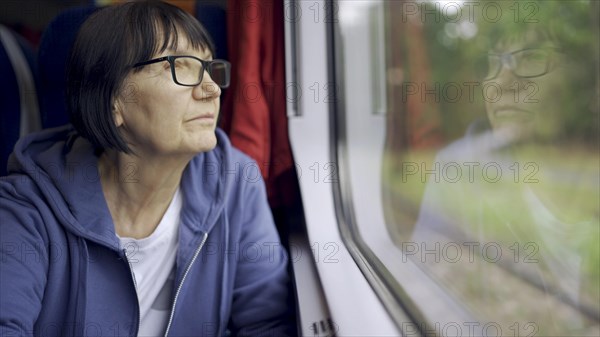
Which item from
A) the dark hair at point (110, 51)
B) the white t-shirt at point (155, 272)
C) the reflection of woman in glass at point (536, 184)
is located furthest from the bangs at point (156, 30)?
the reflection of woman in glass at point (536, 184)

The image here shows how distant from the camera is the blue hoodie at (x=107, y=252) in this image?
977mm

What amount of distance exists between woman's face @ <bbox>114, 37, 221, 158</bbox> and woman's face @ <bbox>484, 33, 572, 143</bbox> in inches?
22.9

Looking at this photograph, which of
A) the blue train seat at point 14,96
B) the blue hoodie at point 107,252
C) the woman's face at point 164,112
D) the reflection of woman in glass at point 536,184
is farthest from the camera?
the blue train seat at point 14,96

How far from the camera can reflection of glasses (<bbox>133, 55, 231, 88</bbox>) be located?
108cm

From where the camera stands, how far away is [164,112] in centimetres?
109

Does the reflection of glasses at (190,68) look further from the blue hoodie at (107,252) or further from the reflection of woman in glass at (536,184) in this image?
the reflection of woman in glass at (536,184)

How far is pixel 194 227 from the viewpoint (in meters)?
1.13

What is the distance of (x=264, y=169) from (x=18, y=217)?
646 mm

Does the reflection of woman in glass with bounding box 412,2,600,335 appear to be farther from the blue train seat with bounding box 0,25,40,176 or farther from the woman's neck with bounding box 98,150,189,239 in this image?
the blue train seat with bounding box 0,25,40,176

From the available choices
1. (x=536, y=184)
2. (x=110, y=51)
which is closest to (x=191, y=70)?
(x=110, y=51)

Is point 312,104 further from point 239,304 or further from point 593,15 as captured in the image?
point 593,15

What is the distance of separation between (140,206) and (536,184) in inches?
31.6

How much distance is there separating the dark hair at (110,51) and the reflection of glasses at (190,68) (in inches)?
1.1

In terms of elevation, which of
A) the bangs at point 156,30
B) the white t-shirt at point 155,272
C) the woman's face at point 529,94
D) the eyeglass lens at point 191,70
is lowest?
the white t-shirt at point 155,272
